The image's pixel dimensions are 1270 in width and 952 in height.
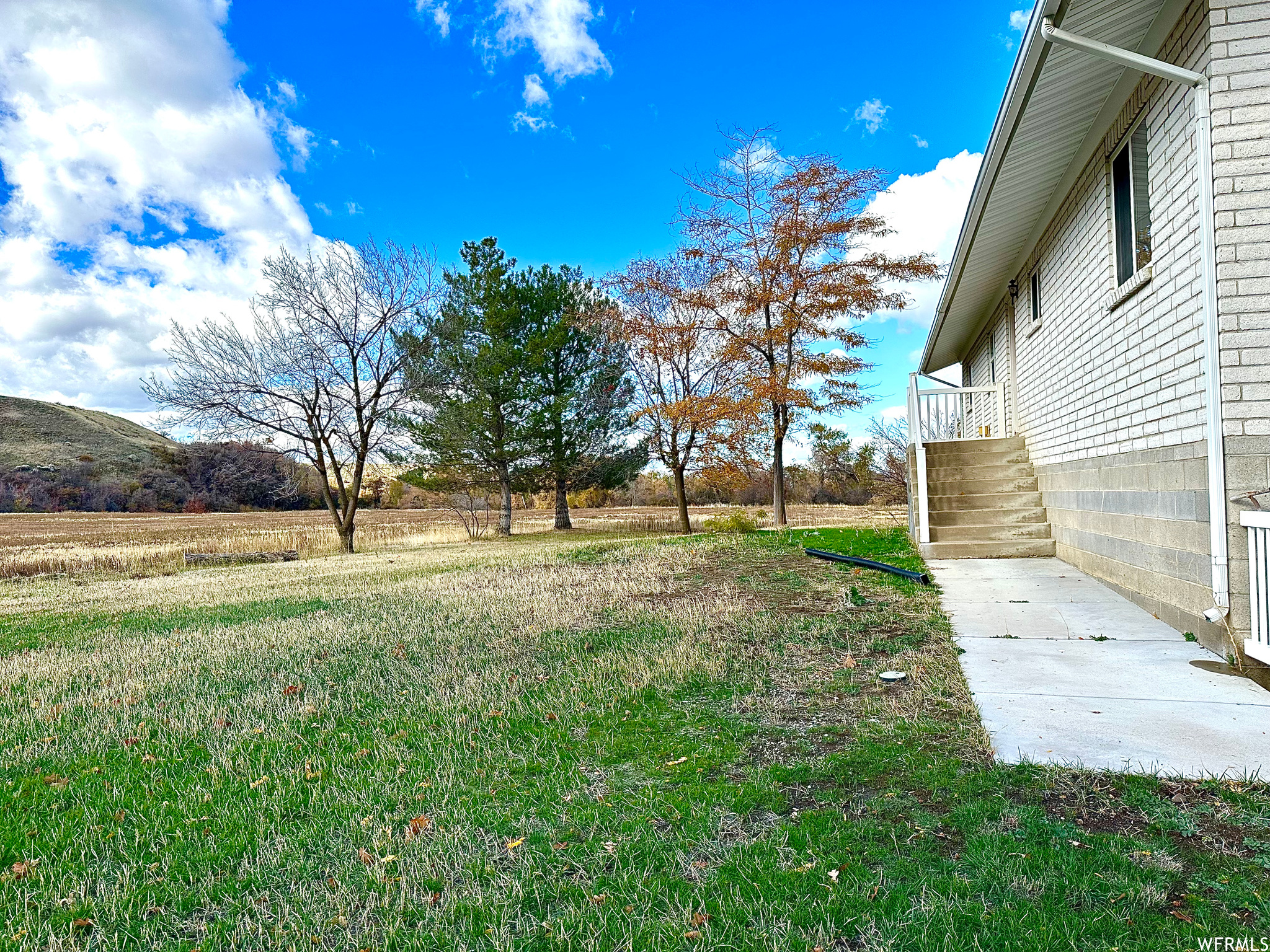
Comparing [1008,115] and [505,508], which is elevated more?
[1008,115]

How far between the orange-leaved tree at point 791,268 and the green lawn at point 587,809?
37.8 ft

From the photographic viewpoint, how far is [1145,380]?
5.57 meters

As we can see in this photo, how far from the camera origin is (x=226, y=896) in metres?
2.19

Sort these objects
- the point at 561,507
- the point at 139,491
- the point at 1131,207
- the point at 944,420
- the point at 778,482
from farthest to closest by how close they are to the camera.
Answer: the point at 139,491, the point at 561,507, the point at 778,482, the point at 944,420, the point at 1131,207

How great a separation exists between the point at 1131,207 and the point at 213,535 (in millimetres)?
25687

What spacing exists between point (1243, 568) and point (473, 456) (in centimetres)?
1979

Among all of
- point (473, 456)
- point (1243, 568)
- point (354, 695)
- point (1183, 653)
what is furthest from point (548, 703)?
point (473, 456)

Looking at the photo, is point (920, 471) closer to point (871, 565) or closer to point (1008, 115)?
point (871, 565)

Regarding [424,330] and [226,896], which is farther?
[424,330]

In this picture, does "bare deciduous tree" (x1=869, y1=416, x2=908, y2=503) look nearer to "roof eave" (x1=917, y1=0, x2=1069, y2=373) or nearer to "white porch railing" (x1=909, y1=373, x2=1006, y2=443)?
"white porch railing" (x1=909, y1=373, x2=1006, y2=443)

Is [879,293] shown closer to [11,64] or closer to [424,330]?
[424,330]

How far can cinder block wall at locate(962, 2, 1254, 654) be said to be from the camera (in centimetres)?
451

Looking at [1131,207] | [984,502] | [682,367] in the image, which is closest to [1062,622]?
[1131,207]

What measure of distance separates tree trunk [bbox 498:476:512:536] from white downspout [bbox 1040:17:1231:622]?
769 inches
